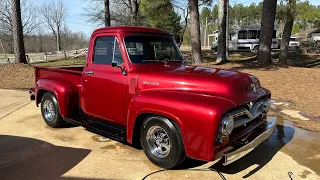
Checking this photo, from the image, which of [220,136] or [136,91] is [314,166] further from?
[136,91]

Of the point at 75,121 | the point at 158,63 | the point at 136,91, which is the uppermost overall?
the point at 158,63

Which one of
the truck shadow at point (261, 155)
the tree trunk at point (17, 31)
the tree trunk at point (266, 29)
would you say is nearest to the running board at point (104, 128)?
the truck shadow at point (261, 155)

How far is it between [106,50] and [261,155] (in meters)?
3.02

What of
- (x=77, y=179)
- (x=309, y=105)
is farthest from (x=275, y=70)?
(x=77, y=179)

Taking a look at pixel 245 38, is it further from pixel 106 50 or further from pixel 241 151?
pixel 241 151

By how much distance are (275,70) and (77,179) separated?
33.1ft

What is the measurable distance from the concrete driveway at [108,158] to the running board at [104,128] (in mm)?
310

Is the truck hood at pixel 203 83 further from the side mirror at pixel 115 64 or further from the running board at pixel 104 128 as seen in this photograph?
the running board at pixel 104 128

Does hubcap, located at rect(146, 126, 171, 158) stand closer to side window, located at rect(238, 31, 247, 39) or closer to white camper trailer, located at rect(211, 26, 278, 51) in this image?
white camper trailer, located at rect(211, 26, 278, 51)

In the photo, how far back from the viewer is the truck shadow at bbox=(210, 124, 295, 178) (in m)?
4.21

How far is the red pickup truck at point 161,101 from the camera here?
3.57 meters

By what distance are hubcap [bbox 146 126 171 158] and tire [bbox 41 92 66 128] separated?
247 cm

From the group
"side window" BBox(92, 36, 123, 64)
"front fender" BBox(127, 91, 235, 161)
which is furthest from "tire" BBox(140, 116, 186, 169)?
"side window" BBox(92, 36, 123, 64)

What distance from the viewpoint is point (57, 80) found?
596cm
